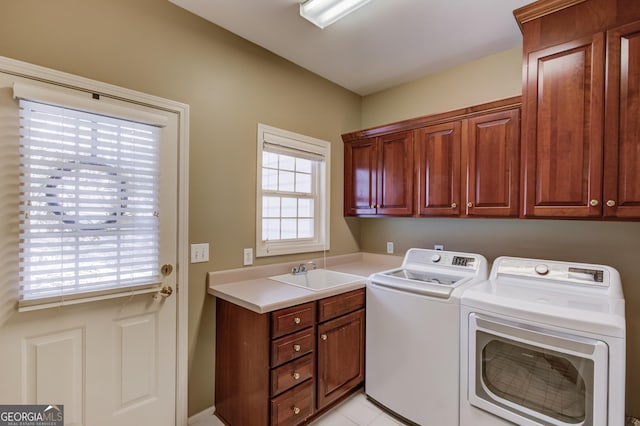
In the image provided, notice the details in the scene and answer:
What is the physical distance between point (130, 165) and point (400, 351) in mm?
2113

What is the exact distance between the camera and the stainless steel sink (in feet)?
7.72

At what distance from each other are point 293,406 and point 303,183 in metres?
1.83

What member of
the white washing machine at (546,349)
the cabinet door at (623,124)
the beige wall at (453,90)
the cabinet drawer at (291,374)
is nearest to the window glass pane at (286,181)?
the beige wall at (453,90)

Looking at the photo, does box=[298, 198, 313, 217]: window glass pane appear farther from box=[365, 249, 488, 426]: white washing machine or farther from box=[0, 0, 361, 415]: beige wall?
box=[365, 249, 488, 426]: white washing machine

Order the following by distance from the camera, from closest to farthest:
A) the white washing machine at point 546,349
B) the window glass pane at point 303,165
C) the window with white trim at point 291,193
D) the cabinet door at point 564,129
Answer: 1. the white washing machine at point 546,349
2. the cabinet door at point 564,129
3. the window with white trim at point 291,193
4. the window glass pane at point 303,165

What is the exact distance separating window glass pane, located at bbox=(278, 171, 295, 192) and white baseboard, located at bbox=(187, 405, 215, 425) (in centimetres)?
176

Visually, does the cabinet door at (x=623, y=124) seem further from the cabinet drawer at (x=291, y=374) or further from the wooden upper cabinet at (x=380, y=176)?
the cabinet drawer at (x=291, y=374)

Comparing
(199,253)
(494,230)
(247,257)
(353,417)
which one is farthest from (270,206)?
(494,230)

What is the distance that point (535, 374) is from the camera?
1.56 m

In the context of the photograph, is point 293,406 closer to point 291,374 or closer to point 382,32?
point 291,374

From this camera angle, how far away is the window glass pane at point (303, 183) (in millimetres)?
2809

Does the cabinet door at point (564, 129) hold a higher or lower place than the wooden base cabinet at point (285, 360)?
higher

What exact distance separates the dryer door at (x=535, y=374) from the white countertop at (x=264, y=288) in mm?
922

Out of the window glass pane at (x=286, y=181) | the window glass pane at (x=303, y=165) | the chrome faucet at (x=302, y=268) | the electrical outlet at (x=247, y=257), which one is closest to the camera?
the electrical outlet at (x=247, y=257)
